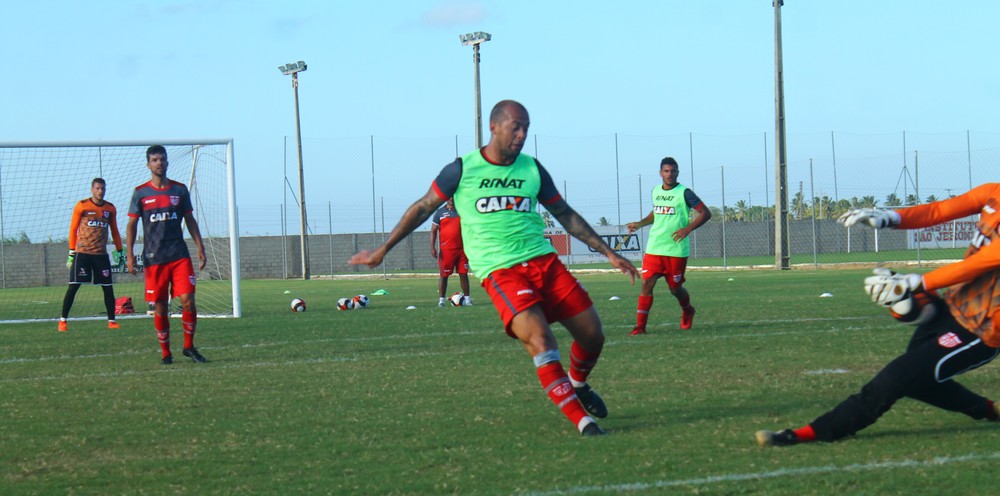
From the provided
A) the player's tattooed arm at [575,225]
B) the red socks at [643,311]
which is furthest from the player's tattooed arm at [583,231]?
the red socks at [643,311]

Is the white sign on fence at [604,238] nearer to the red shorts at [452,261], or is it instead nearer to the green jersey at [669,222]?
the red shorts at [452,261]

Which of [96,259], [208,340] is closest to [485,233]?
[208,340]

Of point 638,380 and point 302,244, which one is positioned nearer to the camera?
point 638,380

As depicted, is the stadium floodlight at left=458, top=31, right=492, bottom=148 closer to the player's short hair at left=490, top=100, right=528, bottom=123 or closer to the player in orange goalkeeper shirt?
the player in orange goalkeeper shirt

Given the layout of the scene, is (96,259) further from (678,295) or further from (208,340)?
(678,295)

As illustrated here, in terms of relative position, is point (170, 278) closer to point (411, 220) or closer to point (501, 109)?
point (411, 220)

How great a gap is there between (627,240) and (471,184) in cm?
2918

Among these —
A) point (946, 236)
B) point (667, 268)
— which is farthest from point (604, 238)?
point (667, 268)

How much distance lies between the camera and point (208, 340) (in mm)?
12805

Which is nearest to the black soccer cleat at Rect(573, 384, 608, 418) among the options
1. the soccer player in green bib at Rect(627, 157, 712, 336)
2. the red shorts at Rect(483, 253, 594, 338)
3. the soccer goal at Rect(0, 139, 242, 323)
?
the red shorts at Rect(483, 253, 594, 338)

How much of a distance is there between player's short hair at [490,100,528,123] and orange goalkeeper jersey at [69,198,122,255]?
9.79m

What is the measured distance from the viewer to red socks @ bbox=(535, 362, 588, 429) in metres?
5.98

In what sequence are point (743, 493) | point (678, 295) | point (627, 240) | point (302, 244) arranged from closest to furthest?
point (743, 493)
point (678, 295)
point (627, 240)
point (302, 244)

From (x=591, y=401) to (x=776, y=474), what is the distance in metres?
1.83
